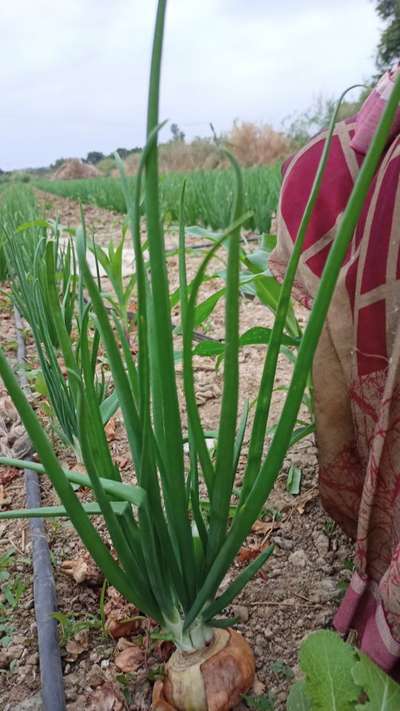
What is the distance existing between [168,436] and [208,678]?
332mm

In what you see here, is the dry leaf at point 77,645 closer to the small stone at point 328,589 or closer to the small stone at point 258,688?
the small stone at point 258,688

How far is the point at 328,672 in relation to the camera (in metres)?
0.63

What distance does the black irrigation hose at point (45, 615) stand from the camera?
76 cm

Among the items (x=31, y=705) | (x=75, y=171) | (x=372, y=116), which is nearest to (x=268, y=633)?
(x=31, y=705)

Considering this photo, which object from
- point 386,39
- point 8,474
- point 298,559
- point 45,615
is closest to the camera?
point 45,615

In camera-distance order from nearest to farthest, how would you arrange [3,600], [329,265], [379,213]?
[329,265]
[379,213]
[3,600]

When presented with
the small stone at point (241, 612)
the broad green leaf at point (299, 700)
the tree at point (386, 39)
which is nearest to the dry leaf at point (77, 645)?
the small stone at point (241, 612)

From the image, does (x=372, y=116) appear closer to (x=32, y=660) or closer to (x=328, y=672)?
(x=328, y=672)

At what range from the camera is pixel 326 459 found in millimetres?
905

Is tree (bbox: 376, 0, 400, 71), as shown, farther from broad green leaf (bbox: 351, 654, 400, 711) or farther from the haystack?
broad green leaf (bbox: 351, 654, 400, 711)

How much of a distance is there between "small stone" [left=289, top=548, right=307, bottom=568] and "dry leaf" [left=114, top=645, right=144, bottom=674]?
1.00 ft

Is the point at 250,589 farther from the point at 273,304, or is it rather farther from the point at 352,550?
the point at 273,304

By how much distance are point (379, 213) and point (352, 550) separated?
59cm

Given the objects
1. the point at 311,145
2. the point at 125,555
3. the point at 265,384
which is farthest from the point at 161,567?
the point at 311,145
